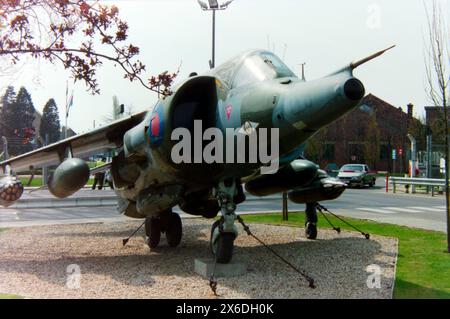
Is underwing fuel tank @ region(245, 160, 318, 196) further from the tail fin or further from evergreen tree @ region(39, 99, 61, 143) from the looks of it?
Result: evergreen tree @ region(39, 99, 61, 143)

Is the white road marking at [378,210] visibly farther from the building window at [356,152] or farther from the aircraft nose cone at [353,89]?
the building window at [356,152]

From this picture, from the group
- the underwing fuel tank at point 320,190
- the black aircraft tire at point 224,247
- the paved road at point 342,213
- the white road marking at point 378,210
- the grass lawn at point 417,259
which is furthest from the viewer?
the white road marking at point 378,210

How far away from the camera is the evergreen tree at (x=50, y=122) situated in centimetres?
7875

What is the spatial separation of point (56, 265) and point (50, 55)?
381 cm

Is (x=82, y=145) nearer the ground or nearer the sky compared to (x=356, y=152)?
nearer the ground

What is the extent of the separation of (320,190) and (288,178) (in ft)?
4.65
